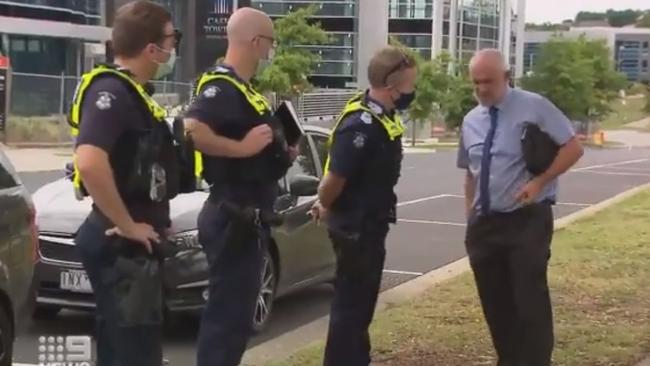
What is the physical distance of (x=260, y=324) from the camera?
27.7 ft

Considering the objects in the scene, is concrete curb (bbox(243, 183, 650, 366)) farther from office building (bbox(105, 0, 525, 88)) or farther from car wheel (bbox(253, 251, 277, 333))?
office building (bbox(105, 0, 525, 88))

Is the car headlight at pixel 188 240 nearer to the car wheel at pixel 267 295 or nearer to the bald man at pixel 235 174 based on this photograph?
the car wheel at pixel 267 295

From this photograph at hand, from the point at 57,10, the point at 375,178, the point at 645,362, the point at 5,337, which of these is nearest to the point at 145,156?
the point at 375,178

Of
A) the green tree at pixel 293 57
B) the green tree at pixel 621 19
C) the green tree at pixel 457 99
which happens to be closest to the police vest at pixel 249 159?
the green tree at pixel 293 57

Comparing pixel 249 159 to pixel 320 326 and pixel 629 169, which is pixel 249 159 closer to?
pixel 320 326

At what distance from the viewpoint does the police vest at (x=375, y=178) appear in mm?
5648

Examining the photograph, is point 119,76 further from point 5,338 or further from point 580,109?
point 580,109

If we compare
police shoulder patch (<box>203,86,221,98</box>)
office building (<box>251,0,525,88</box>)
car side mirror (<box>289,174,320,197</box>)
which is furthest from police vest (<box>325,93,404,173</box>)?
office building (<box>251,0,525,88</box>)

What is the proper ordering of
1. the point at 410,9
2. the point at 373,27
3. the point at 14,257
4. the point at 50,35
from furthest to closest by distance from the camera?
1. the point at 410,9
2. the point at 373,27
3. the point at 50,35
4. the point at 14,257

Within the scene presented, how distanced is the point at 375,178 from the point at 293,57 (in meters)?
49.6

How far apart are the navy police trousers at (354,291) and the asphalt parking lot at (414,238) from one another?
6.49 ft

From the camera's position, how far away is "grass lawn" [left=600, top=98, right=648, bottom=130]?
103m

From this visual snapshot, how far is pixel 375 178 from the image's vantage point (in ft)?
18.6

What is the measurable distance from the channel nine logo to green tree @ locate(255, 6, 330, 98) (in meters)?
45.6
